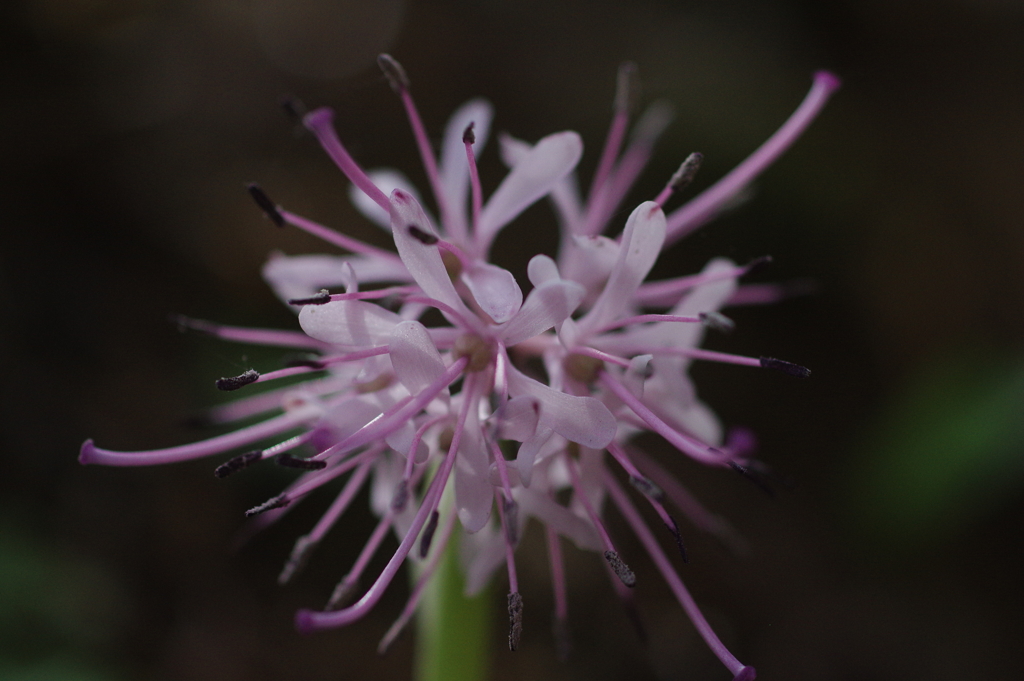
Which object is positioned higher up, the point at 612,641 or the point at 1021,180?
the point at 1021,180

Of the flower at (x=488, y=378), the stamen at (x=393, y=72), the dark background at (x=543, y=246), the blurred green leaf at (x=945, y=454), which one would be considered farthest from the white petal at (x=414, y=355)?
the blurred green leaf at (x=945, y=454)

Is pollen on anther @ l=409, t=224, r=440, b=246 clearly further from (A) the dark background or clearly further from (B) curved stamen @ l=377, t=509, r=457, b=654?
(A) the dark background

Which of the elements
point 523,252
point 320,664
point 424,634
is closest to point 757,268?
point 424,634

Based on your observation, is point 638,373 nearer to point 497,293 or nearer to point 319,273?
point 497,293

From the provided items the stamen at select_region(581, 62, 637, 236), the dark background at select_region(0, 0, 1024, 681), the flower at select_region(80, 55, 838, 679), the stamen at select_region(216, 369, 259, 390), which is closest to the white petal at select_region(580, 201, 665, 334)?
the flower at select_region(80, 55, 838, 679)

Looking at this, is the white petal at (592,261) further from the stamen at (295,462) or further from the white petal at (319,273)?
the stamen at (295,462)

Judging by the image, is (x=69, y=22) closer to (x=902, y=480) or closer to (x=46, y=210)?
(x=46, y=210)

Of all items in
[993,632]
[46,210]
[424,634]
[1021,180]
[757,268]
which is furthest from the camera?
[1021,180]
